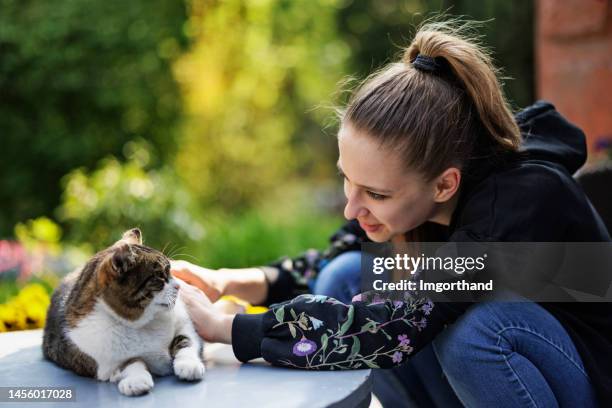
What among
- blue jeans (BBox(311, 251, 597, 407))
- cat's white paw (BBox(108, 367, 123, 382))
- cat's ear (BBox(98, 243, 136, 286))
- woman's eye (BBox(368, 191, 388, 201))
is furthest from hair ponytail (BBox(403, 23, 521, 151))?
cat's white paw (BBox(108, 367, 123, 382))

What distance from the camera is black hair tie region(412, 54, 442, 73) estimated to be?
1.80 m

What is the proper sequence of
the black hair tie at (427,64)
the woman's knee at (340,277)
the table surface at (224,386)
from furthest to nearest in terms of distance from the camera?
the woman's knee at (340,277)
the black hair tie at (427,64)
the table surface at (224,386)

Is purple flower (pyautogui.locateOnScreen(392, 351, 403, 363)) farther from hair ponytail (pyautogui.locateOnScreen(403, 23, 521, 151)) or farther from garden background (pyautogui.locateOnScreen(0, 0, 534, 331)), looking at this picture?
garden background (pyautogui.locateOnScreen(0, 0, 534, 331))

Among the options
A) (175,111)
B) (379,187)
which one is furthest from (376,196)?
(175,111)

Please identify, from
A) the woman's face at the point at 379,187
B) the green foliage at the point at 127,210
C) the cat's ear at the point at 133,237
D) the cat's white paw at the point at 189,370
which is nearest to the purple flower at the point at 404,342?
the woman's face at the point at 379,187

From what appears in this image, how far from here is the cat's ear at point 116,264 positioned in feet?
4.80

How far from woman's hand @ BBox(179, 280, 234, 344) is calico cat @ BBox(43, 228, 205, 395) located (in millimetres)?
84

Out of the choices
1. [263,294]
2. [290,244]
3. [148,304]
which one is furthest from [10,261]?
[148,304]

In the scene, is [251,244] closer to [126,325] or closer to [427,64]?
[427,64]

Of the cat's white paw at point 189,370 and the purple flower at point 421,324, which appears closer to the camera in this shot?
the cat's white paw at point 189,370

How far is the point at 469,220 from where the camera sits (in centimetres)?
169

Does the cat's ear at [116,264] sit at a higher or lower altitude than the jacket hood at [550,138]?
lower

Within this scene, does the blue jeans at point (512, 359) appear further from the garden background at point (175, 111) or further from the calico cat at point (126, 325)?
the garden background at point (175, 111)

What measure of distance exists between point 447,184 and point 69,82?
17.0 feet
